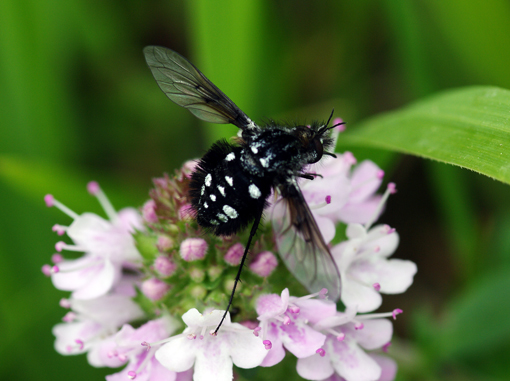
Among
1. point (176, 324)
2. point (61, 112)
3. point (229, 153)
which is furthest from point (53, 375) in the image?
point (229, 153)

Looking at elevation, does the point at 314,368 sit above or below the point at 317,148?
below

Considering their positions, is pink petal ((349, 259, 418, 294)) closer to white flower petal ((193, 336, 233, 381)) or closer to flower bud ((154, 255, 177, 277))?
white flower petal ((193, 336, 233, 381))

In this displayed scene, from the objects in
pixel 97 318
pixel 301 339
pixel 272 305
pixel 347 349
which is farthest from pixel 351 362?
pixel 97 318

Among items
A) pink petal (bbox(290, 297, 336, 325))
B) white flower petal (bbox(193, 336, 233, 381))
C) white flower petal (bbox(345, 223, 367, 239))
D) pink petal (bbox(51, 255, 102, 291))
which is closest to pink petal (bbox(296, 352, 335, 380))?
pink petal (bbox(290, 297, 336, 325))

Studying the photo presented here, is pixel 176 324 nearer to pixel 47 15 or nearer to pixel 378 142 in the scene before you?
pixel 378 142

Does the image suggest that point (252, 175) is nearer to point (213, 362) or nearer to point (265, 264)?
point (265, 264)
